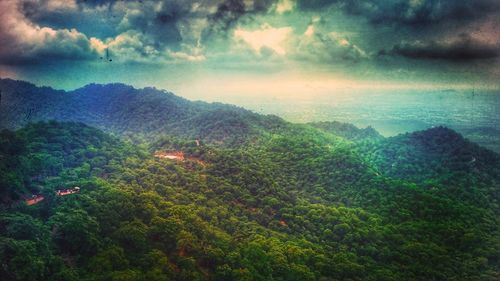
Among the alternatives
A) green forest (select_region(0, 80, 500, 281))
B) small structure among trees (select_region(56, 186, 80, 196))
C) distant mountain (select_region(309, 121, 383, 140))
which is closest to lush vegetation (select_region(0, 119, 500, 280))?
green forest (select_region(0, 80, 500, 281))

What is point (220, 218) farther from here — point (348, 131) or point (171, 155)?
point (348, 131)

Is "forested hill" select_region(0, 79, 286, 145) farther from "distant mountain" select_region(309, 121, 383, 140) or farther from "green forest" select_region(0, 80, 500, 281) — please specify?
"distant mountain" select_region(309, 121, 383, 140)

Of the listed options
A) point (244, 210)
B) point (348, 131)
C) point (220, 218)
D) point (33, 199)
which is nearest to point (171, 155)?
point (244, 210)

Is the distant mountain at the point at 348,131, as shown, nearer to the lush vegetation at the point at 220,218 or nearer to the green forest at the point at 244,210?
the green forest at the point at 244,210

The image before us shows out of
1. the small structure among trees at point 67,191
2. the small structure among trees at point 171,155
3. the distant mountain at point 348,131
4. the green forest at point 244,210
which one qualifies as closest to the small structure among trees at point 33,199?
the green forest at point 244,210

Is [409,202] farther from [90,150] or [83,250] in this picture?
[90,150]

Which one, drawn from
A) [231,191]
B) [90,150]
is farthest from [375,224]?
[90,150]
